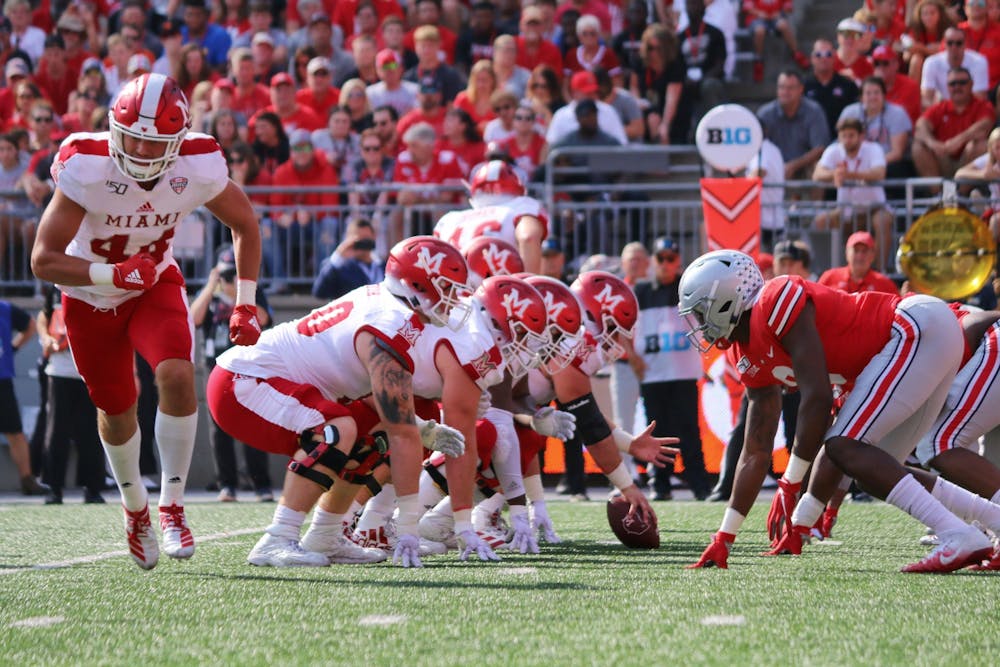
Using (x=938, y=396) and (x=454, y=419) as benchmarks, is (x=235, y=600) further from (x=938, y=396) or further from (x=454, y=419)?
(x=938, y=396)

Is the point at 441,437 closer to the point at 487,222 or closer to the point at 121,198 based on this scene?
the point at 121,198

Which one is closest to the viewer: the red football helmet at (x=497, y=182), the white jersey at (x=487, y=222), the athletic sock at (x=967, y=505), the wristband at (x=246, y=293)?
the athletic sock at (x=967, y=505)

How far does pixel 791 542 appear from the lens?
627 cm

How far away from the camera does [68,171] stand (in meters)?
5.89

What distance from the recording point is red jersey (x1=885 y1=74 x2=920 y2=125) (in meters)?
13.5

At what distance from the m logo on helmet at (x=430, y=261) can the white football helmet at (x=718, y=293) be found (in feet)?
3.26

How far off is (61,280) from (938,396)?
3.42m

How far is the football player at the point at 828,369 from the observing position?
18.9ft

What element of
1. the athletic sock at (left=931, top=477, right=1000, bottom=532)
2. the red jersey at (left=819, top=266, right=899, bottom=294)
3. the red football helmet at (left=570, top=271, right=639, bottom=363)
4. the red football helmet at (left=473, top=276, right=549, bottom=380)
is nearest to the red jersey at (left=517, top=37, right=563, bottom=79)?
the red jersey at (left=819, top=266, right=899, bottom=294)

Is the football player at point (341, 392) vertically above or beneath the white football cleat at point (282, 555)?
above

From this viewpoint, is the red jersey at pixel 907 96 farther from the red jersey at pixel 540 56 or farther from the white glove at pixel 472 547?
the white glove at pixel 472 547

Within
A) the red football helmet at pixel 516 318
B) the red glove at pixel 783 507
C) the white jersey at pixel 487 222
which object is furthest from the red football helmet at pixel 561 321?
the white jersey at pixel 487 222

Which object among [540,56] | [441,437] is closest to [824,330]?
[441,437]

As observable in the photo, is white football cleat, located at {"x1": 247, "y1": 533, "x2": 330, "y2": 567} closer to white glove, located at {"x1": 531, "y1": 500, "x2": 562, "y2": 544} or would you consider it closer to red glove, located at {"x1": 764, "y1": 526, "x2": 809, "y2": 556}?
white glove, located at {"x1": 531, "y1": 500, "x2": 562, "y2": 544}
